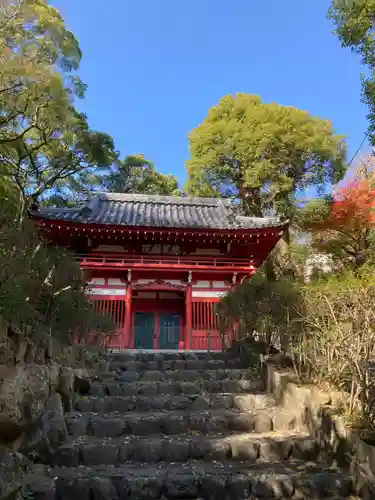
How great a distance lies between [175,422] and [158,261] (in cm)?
1045

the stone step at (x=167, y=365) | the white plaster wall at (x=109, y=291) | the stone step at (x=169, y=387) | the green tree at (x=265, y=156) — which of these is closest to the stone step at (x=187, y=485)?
the stone step at (x=169, y=387)

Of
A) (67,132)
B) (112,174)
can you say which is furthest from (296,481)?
(112,174)

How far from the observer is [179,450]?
5.03m

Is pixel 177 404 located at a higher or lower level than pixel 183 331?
lower

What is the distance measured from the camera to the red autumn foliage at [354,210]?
15.9m

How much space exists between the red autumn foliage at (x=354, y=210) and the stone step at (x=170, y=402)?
11.2 meters

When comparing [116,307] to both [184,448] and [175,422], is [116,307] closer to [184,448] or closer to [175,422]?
[175,422]

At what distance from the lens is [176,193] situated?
35.9m

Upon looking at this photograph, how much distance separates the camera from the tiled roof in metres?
16.4

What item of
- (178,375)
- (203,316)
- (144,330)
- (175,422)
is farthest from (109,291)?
(175,422)

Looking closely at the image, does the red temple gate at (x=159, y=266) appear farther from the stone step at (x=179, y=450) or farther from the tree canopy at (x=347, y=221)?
the stone step at (x=179, y=450)

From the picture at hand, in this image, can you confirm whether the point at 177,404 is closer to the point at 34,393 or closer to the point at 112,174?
the point at 34,393

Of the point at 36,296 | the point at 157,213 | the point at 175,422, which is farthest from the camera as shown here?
the point at 157,213

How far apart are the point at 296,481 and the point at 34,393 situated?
3410 mm
